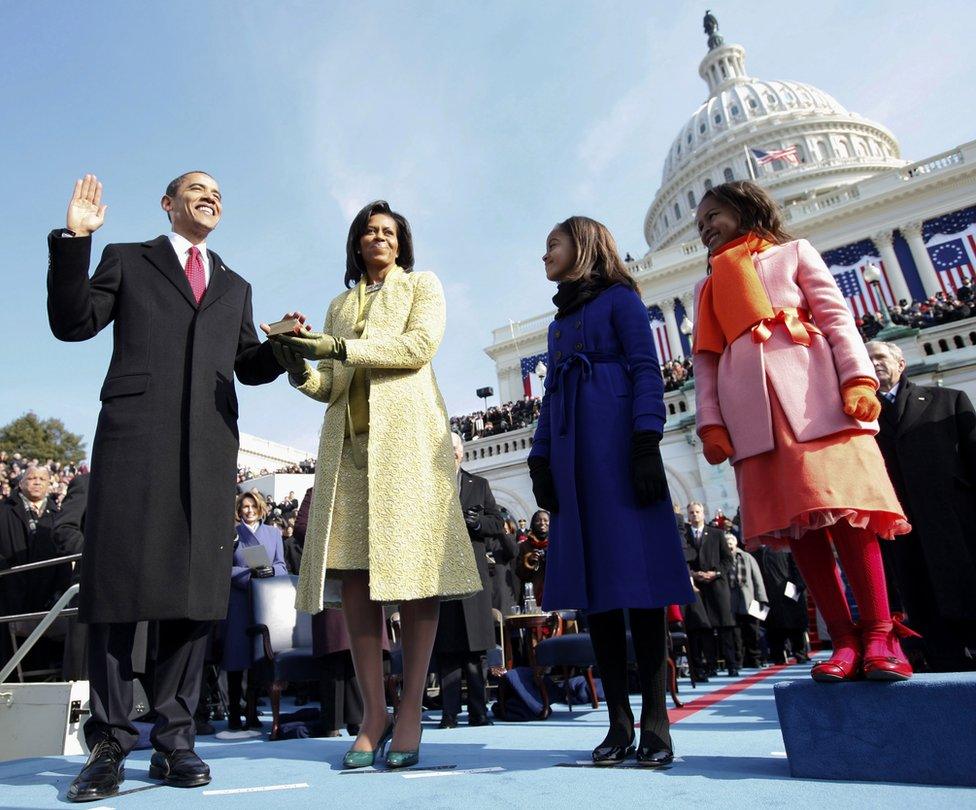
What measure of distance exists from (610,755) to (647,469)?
97 centimetres

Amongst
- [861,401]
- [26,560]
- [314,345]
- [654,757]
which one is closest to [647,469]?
[861,401]

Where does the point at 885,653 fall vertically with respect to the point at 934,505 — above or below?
below

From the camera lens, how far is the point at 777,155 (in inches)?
2215

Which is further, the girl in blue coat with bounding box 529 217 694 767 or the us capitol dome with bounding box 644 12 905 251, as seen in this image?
the us capitol dome with bounding box 644 12 905 251

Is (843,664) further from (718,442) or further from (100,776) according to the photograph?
(100,776)

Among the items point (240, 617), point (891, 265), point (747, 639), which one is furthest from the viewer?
point (891, 265)

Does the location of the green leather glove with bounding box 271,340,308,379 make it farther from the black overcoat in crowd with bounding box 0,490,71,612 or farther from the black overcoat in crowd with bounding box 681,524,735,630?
the black overcoat in crowd with bounding box 681,524,735,630

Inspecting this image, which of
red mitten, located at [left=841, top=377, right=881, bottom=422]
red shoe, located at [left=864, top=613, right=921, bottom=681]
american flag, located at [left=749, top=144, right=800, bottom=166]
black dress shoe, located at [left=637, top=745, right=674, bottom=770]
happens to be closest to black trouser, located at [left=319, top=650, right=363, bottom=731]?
black dress shoe, located at [left=637, top=745, right=674, bottom=770]

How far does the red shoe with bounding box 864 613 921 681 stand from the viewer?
1.92m

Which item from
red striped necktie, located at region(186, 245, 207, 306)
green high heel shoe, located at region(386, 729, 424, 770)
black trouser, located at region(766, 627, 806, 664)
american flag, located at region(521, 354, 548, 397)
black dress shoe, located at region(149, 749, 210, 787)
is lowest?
green high heel shoe, located at region(386, 729, 424, 770)

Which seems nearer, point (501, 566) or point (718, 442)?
point (718, 442)

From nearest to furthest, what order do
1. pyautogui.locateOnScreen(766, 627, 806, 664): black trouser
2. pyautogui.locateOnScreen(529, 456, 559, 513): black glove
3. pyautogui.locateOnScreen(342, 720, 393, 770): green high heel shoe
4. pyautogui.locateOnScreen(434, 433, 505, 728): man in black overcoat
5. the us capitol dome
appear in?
pyautogui.locateOnScreen(342, 720, 393, 770): green high heel shoe < pyautogui.locateOnScreen(529, 456, 559, 513): black glove < pyautogui.locateOnScreen(434, 433, 505, 728): man in black overcoat < pyautogui.locateOnScreen(766, 627, 806, 664): black trouser < the us capitol dome

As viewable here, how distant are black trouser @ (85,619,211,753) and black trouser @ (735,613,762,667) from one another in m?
8.09

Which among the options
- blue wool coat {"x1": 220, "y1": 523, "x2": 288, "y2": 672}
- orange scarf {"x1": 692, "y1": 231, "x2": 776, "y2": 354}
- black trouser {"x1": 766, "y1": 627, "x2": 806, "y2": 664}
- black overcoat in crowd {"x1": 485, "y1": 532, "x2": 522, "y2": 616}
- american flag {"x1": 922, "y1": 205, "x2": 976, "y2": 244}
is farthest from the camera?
american flag {"x1": 922, "y1": 205, "x2": 976, "y2": 244}
